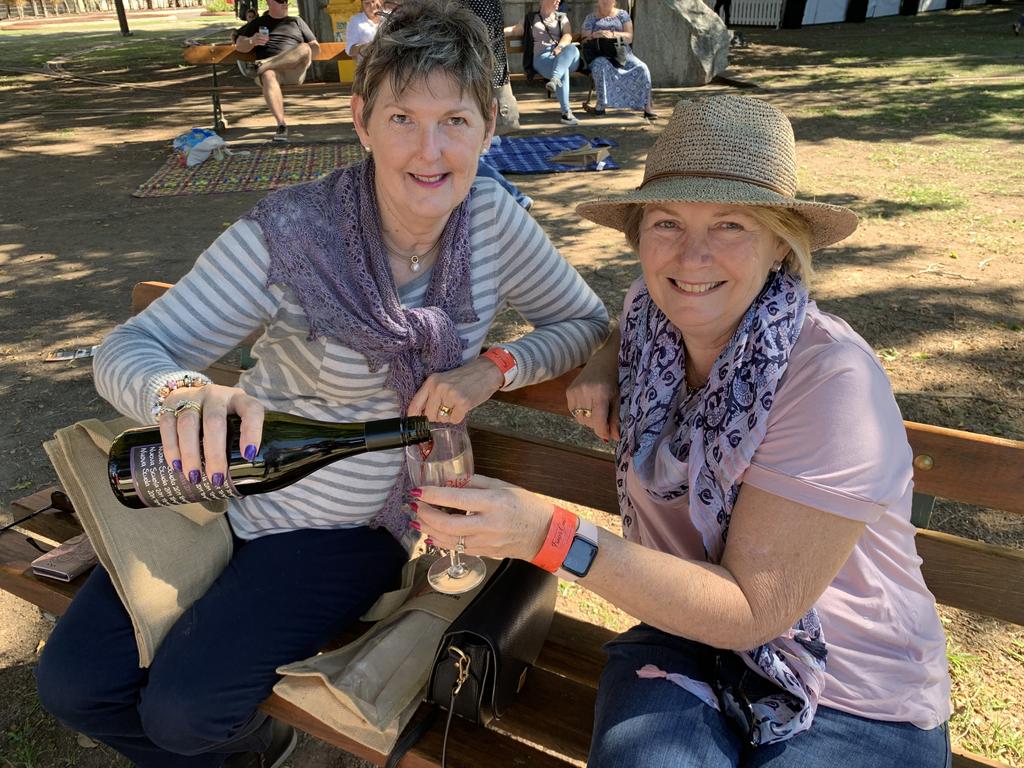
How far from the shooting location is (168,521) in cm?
229

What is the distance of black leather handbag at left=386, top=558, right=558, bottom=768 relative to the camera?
1.99 metres

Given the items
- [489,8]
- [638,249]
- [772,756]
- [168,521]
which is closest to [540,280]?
[638,249]

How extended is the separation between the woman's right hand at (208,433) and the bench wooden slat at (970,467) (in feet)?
5.28

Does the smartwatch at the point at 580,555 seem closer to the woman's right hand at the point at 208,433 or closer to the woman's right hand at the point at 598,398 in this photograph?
the woman's right hand at the point at 598,398

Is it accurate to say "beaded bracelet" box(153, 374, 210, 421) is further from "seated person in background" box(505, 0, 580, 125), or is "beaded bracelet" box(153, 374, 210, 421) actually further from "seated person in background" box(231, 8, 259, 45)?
"seated person in background" box(505, 0, 580, 125)

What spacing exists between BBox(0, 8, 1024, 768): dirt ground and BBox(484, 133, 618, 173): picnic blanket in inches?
11.2

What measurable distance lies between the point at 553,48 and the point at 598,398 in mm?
11753

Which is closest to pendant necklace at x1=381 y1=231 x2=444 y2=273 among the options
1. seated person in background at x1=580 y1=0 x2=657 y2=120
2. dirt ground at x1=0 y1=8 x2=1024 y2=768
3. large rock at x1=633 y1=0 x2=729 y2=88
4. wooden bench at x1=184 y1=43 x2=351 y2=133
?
dirt ground at x1=0 y1=8 x2=1024 y2=768

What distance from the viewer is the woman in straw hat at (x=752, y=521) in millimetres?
1673

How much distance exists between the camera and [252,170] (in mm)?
9875

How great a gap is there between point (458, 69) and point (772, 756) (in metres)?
1.80

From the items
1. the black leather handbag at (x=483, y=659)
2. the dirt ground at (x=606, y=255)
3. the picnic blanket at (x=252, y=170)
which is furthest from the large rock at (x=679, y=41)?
the black leather handbag at (x=483, y=659)

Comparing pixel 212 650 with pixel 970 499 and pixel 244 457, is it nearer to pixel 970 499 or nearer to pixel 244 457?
pixel 244 457

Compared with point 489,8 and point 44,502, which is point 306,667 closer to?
point 44,502
